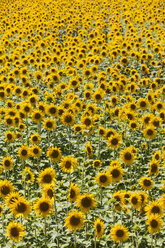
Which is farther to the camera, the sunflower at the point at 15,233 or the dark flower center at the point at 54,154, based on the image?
the dark flower center at the point at 54,154

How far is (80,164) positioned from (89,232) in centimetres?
263

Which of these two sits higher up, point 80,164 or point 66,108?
point 66,108

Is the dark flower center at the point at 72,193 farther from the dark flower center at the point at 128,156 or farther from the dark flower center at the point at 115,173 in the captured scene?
the dark flower center at the point at 128,156

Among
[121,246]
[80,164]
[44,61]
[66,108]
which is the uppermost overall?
[44,61]

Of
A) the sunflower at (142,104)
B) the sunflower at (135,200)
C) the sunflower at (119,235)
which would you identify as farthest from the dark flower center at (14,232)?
the sunflower at (142,104)

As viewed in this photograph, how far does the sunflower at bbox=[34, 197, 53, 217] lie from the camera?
215 inches

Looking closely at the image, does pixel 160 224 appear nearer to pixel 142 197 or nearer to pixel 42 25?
pixel 142 197

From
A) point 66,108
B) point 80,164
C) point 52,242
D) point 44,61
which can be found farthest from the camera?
point 44,61

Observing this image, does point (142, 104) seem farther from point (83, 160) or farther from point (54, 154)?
point (54, 154)

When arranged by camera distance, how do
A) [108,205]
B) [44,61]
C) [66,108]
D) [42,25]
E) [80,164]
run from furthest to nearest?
[42,25] → [44,61] → [66,108] → [80,164] → [108,205]

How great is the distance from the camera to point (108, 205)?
22.2ft

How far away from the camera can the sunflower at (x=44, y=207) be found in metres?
5.46

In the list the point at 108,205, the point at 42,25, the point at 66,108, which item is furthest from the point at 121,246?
the point at 42,25

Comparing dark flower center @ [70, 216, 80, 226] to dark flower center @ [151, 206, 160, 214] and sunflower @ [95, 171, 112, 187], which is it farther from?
dark flower center @ [151, 206, 160, 214]
